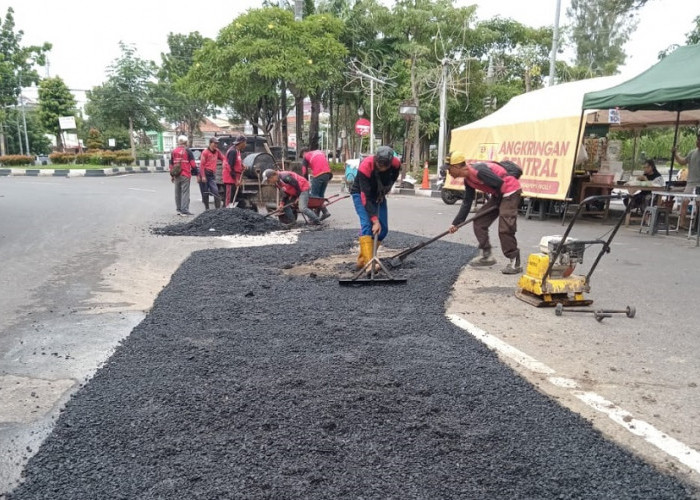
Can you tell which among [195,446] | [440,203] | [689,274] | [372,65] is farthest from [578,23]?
[195,446]

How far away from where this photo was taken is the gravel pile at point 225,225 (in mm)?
9273

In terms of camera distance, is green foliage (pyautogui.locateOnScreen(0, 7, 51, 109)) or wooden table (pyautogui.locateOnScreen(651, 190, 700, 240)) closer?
wooden table (pyautogui.locateOnScreen(651, 190, 700, 240))

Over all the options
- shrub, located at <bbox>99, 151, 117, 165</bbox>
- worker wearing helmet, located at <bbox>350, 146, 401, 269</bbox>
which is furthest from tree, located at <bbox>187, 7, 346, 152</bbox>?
worker wearing helmet, located at <bbox>350, 146, 401, 269</bbox>

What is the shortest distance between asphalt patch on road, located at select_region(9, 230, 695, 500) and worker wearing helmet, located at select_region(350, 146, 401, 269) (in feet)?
5.91

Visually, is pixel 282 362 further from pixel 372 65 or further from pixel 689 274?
pixel 372 65

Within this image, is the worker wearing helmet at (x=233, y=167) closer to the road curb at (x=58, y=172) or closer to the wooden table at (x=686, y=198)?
the wooden table at (x=686, y=198)

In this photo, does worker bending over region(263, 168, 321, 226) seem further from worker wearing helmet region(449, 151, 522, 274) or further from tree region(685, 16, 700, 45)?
tree region(685, 16, 700, 45)

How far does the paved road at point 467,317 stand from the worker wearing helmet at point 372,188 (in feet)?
3.77

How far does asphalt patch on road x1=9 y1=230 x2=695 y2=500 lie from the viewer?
7.44 feet

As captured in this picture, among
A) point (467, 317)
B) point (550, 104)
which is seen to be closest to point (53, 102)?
point (550, 104)

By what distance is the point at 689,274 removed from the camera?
6.53 m

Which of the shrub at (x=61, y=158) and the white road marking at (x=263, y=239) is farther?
the shrub at (x=61, y=158)

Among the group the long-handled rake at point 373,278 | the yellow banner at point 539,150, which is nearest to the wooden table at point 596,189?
the yellow banner at point 539,150

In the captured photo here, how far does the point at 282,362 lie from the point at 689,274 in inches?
210
